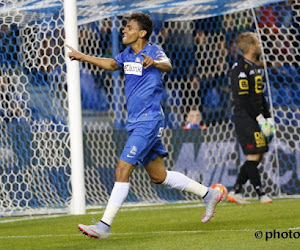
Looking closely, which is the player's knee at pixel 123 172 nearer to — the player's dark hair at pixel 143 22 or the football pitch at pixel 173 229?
the football pitch at pixel 173 229

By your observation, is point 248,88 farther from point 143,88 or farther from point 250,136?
point 143,88

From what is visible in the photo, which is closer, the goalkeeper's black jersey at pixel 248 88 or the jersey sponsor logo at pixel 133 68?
the jersey sponsor logo at pixel 133 68

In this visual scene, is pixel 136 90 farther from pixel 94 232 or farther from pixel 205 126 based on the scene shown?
pixel 205 126

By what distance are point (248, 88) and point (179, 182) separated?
3.01 metres

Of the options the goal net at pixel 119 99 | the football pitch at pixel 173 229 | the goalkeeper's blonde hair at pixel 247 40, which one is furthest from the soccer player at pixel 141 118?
the goalkeeper's blonde hair at pixel 247 40

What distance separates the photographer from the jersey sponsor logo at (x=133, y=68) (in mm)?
6871

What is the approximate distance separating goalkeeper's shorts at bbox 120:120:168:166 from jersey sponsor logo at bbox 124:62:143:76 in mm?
447

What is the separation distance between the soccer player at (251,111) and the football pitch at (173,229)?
45 centimetres

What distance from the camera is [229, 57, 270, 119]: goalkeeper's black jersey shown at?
9914 mm

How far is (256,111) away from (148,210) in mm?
1780

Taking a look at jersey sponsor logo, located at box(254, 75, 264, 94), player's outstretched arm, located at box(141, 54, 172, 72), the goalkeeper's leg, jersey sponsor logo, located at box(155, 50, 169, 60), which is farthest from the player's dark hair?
jersey sponsor logo, located at box(254, 75, 264, 94)

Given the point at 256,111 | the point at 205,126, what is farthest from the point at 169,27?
the point at 256,111

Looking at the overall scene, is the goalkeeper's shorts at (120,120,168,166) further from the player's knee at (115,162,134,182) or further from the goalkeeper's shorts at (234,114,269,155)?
the goalkeeper's shorts at (234,114,269,155)

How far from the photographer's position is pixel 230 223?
7562mm
